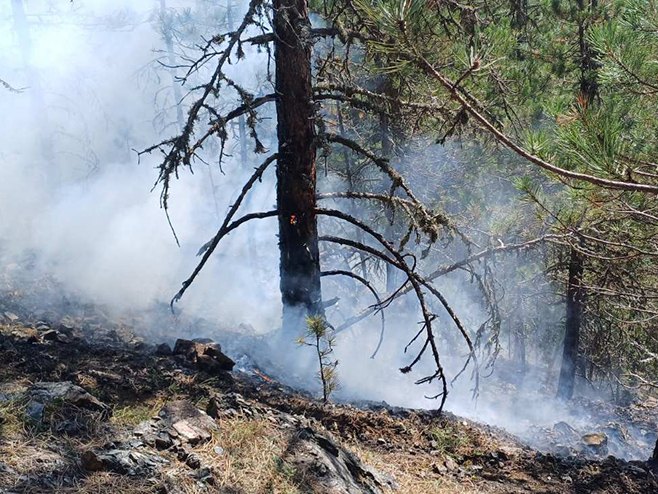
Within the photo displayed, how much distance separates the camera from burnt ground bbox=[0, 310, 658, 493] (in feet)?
8.40

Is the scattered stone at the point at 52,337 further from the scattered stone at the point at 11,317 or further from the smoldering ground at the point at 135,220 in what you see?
the smoldering ground at the point at 135,220

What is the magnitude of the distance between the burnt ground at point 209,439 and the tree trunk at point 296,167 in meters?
1.07

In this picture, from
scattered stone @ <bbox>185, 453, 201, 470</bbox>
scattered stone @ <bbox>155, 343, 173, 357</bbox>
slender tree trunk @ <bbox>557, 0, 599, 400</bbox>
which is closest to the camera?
scattered stone @ <bbox>185, 453, 201, 470</bbox>

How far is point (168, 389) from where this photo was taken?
3754 millimetres

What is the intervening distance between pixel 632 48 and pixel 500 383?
449 inches

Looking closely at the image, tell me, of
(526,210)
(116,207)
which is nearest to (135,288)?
(116,207)

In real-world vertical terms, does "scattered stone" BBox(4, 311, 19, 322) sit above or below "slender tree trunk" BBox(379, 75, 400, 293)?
below

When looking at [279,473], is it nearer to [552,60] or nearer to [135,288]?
[135,288]

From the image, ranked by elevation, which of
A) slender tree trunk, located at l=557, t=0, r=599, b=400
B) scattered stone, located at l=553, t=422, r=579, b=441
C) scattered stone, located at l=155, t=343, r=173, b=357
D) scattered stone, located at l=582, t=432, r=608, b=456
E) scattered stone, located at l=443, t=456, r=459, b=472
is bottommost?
scattered stone, located at l=155, t=343, r=173, b=357

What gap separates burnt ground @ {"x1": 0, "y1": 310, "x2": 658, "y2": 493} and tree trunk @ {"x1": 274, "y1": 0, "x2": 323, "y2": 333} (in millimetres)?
1070

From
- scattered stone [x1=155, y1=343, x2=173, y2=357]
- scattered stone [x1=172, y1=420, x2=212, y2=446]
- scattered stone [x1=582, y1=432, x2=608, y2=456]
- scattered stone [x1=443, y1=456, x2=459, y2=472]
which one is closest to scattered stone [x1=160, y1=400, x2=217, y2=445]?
scattered stone [x1=172, y1=420, x2=212, y2=446]

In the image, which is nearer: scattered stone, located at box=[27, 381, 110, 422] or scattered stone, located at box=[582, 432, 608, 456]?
scattered stone, located at box=[27, 381, 110, 422]

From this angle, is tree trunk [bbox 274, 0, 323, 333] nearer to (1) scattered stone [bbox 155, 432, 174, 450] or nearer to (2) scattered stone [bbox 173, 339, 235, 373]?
(2) scattered stone [bbox 173, 339, 235, 373]

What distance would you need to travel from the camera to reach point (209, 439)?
9.81 ft
